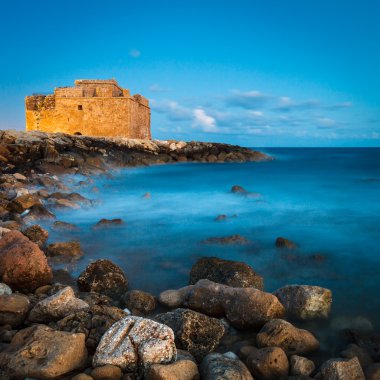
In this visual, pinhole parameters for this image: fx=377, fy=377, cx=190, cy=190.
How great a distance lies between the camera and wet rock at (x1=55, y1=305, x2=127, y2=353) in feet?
9.08

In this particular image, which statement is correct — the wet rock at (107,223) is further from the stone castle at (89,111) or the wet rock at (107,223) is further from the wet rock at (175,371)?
the stone castle at (89,111)

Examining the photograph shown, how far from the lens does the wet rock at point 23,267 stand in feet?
12.5

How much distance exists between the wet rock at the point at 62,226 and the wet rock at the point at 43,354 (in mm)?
4465

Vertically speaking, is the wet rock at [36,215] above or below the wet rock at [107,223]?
above

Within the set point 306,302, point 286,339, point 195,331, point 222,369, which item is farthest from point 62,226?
point 222,369

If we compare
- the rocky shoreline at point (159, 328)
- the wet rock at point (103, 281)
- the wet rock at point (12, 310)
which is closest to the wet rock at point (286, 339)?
the rocky shoreline at point (159, 328)

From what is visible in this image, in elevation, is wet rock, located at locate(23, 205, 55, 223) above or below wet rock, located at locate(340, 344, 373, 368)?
above

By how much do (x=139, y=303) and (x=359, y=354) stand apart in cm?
197

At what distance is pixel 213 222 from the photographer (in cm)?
832

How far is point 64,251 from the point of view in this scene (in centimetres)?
532

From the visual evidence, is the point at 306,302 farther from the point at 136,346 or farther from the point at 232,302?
the point at 136,346

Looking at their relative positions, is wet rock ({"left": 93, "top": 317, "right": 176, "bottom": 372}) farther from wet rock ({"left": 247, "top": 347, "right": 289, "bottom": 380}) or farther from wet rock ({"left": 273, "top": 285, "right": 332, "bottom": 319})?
wet rock ({"left": 273, "top": 285, "right": 332, "bottom": 319})

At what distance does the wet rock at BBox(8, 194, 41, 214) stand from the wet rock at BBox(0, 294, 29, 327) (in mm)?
4542

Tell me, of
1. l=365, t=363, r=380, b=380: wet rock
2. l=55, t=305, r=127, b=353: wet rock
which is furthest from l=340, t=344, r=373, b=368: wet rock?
l=55, t=305, r=127, b=353: wet rock
